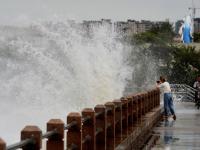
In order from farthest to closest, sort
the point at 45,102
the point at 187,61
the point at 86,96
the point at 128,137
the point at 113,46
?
the point at 187,61
the point at 113,46
the point at 86,96
the point at 45,102
the point at 128,137

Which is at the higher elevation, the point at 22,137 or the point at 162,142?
the point at 22,137

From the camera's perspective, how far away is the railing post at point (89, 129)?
30.6 feet

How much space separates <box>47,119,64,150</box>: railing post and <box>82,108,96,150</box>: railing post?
87.2 inches

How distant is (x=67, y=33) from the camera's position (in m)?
37.2

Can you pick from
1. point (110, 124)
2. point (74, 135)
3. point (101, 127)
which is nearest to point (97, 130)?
point (101, 127)

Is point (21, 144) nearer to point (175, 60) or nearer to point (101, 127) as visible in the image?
point (101, 127)

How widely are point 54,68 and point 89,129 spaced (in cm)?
2655

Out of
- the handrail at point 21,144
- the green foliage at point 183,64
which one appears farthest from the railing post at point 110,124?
the green foliage at point 183,64

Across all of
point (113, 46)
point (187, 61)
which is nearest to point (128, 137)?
point (113, 46)

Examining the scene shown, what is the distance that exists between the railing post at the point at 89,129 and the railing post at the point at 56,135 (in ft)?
7.26

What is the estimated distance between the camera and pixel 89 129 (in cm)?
951

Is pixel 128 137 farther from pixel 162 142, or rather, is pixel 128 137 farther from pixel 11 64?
pixel 11 64

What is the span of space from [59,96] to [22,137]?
88.4 ft

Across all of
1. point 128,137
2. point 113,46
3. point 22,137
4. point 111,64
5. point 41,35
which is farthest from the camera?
point 113,46
